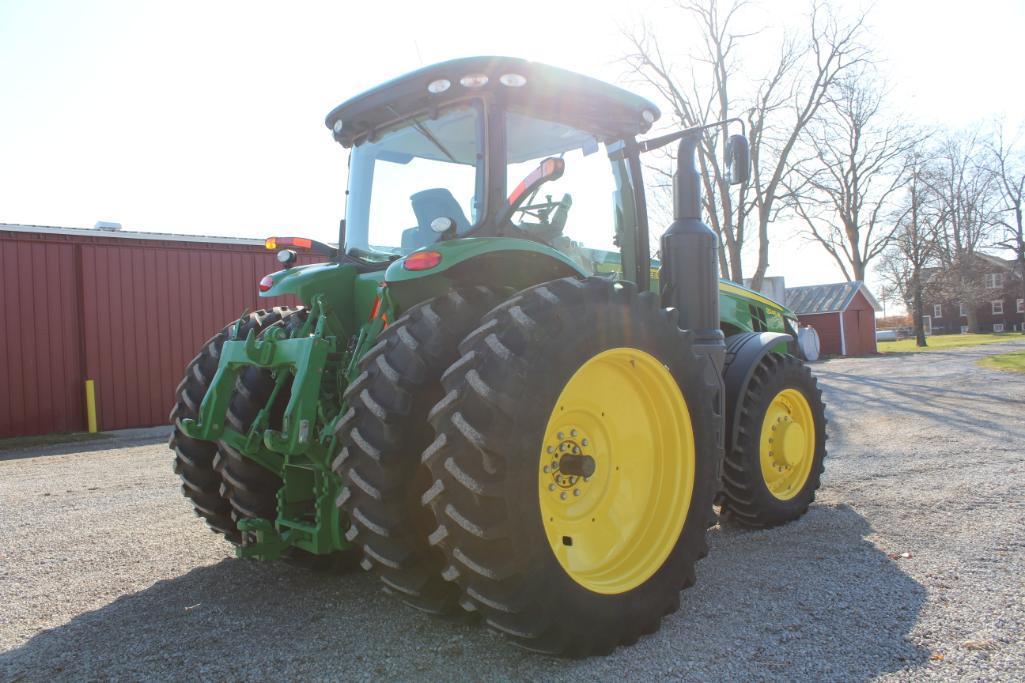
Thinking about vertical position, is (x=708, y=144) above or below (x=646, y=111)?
above

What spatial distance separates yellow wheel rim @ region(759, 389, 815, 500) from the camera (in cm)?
445

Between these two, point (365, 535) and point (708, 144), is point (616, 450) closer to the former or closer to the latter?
point (365, 535)

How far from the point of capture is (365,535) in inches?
100

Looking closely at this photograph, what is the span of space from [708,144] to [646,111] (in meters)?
18.8

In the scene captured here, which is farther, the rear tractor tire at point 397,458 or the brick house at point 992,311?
the brick house at point 992,311

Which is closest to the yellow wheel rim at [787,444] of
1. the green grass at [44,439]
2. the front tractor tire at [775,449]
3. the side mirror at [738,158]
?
the front tractor tire at [775,449]

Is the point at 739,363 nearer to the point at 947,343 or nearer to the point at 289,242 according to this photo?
the point at 289,242

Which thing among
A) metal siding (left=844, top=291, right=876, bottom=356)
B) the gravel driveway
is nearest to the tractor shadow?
the gravel driveway

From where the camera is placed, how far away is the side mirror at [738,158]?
3.97m

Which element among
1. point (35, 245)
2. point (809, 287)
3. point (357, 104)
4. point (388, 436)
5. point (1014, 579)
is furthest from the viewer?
point (809, 287)

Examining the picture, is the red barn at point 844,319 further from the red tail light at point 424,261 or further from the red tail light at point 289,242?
the red tail light at point 424,261

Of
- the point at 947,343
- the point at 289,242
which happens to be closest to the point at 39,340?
the point at 289,242

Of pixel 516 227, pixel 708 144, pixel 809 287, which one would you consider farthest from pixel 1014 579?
pixel 809 287

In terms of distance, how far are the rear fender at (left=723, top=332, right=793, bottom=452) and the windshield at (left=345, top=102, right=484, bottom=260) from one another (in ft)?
6.32
